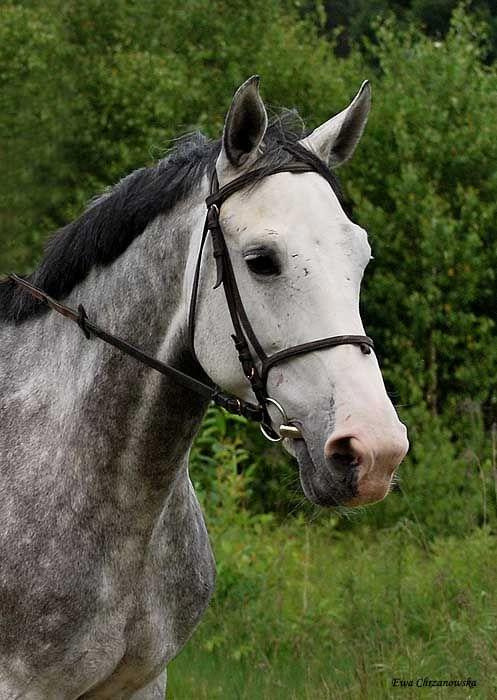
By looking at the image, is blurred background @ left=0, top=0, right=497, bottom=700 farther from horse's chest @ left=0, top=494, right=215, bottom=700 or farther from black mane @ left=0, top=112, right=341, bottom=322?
black mane @ left=0, top=112, right=341, bottom=322

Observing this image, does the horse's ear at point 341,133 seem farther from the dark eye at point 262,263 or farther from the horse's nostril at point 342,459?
the horse's nostril at point 342,459

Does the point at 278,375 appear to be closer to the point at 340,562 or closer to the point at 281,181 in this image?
the point at 281,181

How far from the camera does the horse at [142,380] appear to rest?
2.70m

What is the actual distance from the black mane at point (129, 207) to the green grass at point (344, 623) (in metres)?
2.19

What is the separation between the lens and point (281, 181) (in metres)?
2.79

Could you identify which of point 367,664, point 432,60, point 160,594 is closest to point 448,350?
point 432,60

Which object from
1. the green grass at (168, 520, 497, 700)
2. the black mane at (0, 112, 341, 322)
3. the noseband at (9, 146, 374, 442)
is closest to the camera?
the noseband at (9, 146, 374, 442)

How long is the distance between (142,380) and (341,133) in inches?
36.7

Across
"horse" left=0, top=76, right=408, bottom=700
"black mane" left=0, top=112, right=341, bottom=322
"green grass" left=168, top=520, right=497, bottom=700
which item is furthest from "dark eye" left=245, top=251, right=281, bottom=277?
"green grass" left=168, top=520, right=497, bottom=700

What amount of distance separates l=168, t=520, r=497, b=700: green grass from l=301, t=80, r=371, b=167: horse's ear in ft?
7.66

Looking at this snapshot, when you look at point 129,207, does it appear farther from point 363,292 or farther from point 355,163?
point 355,163

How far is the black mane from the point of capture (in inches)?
117

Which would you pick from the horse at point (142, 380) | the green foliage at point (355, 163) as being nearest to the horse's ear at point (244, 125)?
the horse at point (142, 380)

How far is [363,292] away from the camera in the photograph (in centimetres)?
1038
